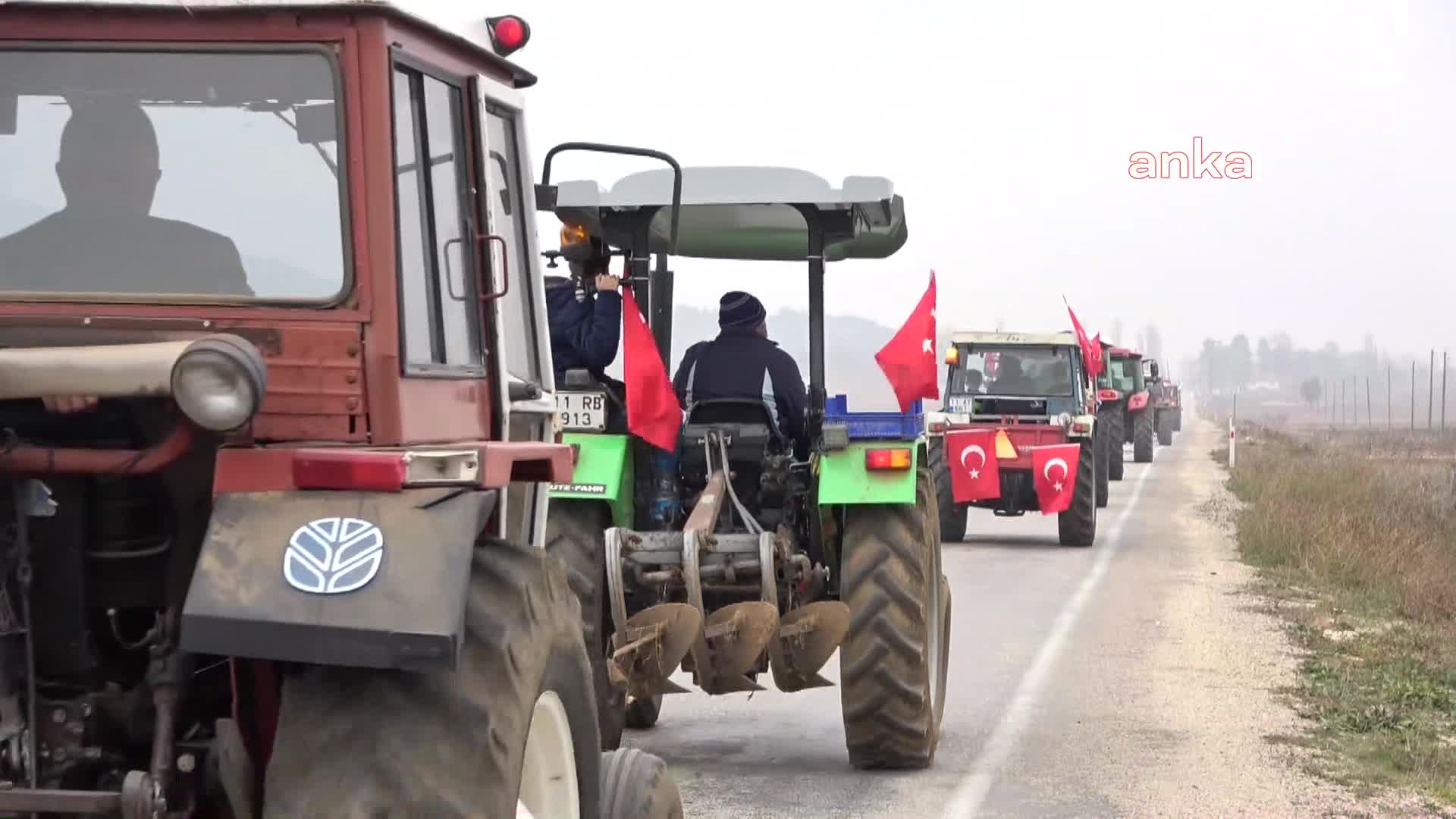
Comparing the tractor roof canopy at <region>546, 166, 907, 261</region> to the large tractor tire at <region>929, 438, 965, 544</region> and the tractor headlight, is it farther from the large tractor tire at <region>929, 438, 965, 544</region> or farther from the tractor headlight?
the large tractor tire at <region>929, 438, 965, 544</region>

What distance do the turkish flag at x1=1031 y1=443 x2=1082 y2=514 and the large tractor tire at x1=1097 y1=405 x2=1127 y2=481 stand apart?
1074cm

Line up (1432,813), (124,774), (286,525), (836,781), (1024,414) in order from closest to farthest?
(286,525), (124,774), (1432,813), (836,781), (1024,414)

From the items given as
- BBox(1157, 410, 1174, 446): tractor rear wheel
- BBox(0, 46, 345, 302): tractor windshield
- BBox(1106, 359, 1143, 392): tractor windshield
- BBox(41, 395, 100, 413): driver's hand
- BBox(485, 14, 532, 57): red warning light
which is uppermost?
BBox(485, 14, 532, 57): red warning light

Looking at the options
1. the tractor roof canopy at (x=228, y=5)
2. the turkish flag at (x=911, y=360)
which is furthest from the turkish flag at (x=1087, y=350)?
the tractor roof canopy at (x=228, y=5)

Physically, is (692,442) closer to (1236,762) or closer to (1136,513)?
(1236,762)

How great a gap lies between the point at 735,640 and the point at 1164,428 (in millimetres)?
55122

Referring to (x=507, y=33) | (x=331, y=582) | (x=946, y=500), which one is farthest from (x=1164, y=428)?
(x=331, y=582)

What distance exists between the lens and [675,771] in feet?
30.9

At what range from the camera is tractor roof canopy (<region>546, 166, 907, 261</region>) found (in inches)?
370

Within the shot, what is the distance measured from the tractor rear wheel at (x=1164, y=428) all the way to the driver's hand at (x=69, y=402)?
2221 inches

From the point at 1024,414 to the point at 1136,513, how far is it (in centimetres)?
515

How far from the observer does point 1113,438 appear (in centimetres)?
3541

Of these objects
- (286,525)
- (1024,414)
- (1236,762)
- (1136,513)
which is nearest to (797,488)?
(1236,762)

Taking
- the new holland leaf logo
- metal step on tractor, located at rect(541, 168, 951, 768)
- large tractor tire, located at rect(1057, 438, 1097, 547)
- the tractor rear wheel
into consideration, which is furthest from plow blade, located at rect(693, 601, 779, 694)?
the tractor rear wheel
